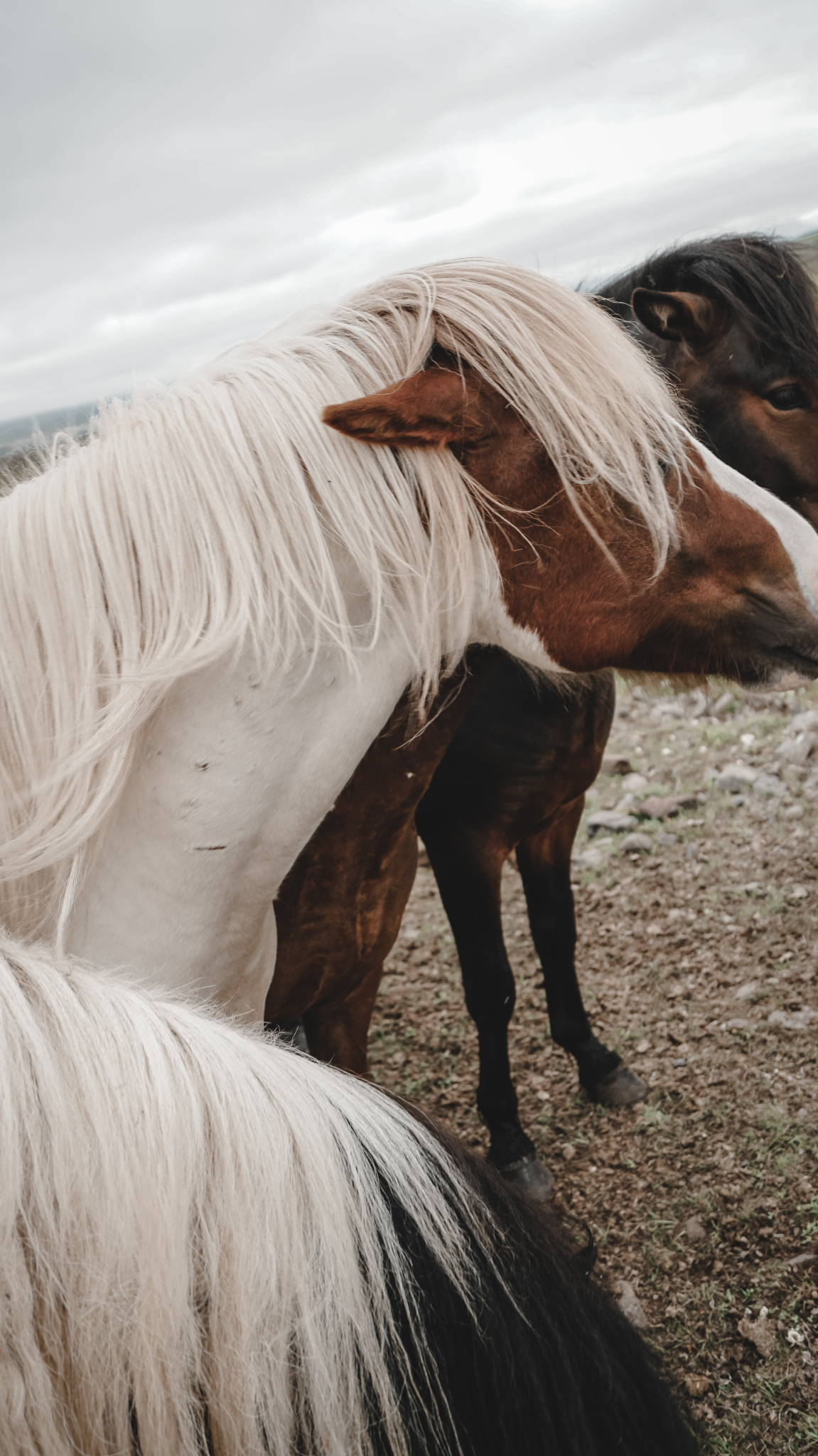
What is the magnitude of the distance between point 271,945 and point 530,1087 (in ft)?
5.95

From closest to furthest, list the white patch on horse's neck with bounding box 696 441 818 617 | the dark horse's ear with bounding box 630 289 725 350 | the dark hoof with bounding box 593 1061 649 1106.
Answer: the white patch on horse's neck with bounding box 696 441 818 617 → the dark horse's ear with bounding box 630 289 725 350 → the dark hoof with bounding box 593 1061 649 1106

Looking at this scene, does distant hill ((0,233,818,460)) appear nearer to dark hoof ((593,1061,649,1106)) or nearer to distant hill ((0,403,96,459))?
distant hill ((0,403,96,459))

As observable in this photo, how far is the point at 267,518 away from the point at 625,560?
0.54 meters

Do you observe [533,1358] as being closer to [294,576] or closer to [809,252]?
[294,576]

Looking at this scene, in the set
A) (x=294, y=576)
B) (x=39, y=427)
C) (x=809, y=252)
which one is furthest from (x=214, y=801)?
(x=809, y=252)

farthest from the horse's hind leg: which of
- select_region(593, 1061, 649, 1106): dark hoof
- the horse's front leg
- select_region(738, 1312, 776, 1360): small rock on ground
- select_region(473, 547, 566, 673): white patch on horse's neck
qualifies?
select_region(473, 547, 566, 673): white patch on horse's neck

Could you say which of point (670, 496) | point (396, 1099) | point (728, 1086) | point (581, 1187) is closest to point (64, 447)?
point (670, 496)

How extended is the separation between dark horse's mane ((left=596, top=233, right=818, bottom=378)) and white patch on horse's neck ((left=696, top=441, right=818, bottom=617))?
105 cm

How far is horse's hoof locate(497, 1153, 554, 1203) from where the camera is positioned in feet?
8.49

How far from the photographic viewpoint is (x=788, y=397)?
7.77 ft

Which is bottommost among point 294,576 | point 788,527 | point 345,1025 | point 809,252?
point 345,1025

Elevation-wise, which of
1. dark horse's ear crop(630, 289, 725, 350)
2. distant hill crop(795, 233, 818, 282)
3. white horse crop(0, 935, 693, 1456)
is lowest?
white horse crop(0, 935, 693, 1456)

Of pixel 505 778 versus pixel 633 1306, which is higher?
pixel 505 778

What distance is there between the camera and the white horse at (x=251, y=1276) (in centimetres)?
77
